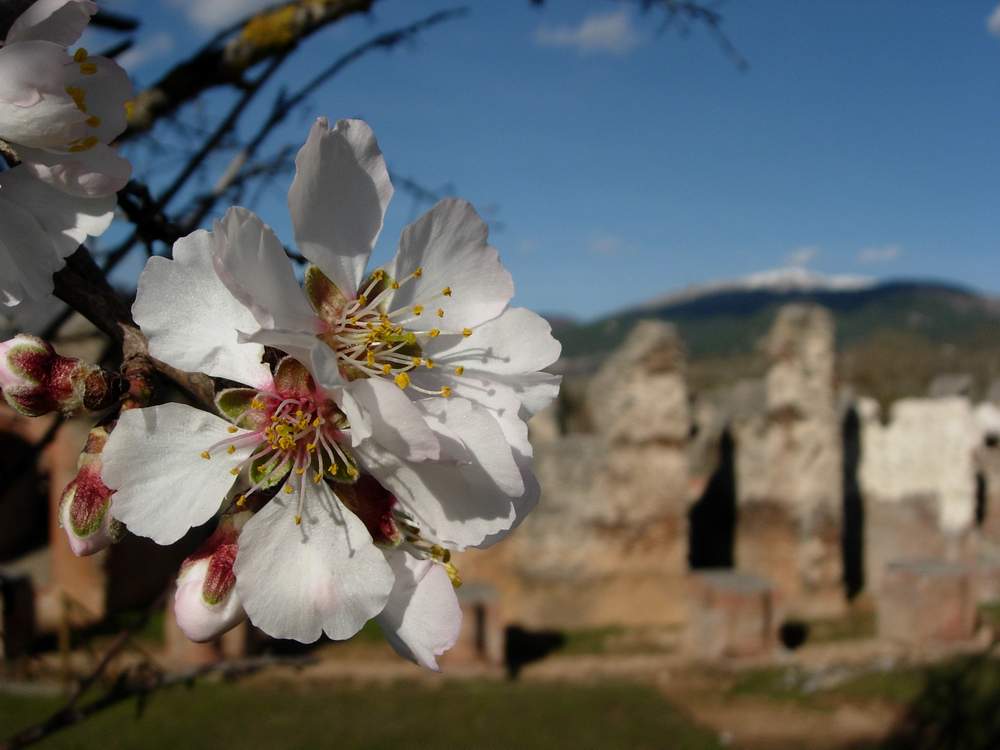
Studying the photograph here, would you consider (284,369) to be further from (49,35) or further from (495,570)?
(495,570)

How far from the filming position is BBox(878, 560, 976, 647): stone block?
30.3ft

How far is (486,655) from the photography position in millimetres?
9016

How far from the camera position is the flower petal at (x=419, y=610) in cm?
73

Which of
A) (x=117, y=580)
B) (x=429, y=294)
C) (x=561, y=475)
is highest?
(x=429, y=294)

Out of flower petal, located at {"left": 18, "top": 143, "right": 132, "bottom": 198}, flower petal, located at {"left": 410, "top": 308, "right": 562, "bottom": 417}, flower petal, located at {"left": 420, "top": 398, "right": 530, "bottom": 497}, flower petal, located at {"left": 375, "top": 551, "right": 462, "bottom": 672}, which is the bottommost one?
flower petal, located at {"left": 375, "top": 551, "right": 462, "bottom": 672}

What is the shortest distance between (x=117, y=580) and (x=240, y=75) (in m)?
8.59

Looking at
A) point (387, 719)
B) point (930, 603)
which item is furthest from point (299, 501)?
point (930, 603)

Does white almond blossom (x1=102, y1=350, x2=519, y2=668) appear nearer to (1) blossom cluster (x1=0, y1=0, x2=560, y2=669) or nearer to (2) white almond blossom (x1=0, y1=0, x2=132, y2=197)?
(1) blossom cluster (x1=0, y1=0, x2=560, y2=669)

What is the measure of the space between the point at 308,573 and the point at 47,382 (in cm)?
27

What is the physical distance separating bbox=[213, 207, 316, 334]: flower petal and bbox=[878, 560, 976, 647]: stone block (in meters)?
9.98

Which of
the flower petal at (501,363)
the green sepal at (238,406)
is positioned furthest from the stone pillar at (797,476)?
the green sepal at (238,406)

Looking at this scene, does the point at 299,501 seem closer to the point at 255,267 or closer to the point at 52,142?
the point at 255,267

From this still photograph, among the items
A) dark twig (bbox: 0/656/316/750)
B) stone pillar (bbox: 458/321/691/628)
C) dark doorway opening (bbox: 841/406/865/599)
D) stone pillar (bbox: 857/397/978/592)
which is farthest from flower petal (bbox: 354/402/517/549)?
dark doorway opening (bbox: 841/406/865/599)

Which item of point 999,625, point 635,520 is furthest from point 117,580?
point 999,625
